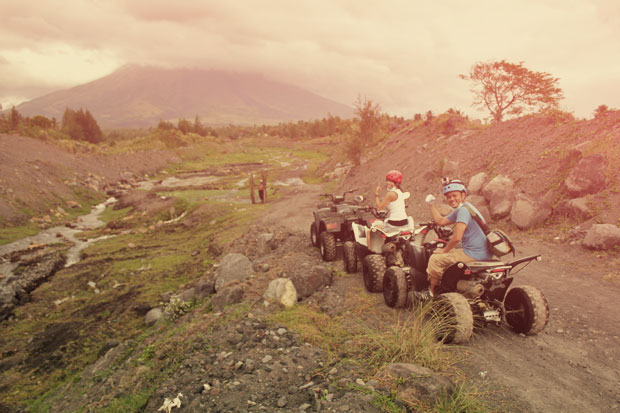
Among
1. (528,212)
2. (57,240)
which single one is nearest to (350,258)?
(528,212)

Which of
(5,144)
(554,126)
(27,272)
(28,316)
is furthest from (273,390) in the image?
(5,144)

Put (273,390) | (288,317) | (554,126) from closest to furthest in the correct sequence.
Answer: (273,390) < (288,317) < (554,126)

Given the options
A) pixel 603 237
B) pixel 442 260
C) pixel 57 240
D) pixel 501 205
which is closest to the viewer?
pixel 442 260

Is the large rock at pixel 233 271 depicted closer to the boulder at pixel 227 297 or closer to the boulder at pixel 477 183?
the boulder at pixel 227 297

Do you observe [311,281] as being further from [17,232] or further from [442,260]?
[17,232]

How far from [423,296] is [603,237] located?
20.5ft

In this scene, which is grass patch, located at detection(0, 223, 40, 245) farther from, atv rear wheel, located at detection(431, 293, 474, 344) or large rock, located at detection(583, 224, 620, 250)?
→ large rock, located at detection(583, 224, 620, 250)

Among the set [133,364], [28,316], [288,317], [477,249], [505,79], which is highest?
[505,79]

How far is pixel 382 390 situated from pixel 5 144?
122ft

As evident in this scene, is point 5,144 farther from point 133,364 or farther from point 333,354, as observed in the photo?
point 333,354

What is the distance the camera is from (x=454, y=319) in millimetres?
4633

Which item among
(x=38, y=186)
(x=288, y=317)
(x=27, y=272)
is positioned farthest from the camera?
(x=38, y=186)

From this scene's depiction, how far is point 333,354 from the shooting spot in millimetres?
4906

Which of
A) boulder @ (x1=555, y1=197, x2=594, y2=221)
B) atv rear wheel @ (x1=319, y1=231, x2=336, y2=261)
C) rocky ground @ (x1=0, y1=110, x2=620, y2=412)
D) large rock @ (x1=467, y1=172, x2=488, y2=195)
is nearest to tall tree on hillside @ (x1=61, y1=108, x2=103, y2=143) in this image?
rocky ground @ (x1=0, y1=110, x2=620, y2=412)
